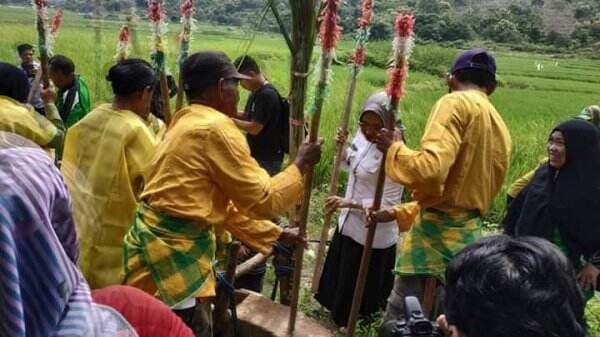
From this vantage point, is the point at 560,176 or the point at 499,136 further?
the point at 560,176

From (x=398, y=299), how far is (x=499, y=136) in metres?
0.93

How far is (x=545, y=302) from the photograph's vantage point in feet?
3.72

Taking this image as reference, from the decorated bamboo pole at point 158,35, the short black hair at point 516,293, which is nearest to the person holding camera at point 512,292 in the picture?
the short black hair at point 516,293

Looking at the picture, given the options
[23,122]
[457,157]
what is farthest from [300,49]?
[23,122]

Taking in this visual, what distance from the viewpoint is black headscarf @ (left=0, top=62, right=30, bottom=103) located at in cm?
360

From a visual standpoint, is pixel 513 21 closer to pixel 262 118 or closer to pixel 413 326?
pixel 262 118

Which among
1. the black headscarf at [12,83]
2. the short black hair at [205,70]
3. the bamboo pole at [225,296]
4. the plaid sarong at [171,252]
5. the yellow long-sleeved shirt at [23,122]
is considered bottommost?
the bamboo pole at [225,296]

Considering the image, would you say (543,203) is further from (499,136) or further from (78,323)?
(78,323)

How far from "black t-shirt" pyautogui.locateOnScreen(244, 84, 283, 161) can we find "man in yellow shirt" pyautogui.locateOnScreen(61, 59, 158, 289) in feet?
5.32

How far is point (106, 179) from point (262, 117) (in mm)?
1920

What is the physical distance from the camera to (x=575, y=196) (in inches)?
126

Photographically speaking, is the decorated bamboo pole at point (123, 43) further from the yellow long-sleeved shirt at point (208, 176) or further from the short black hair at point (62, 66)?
the yellow long-sleeved shirt at point (208, 176)

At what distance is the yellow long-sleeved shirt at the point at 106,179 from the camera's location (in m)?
2.99

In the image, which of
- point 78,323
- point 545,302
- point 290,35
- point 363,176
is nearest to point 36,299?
point 78,323
